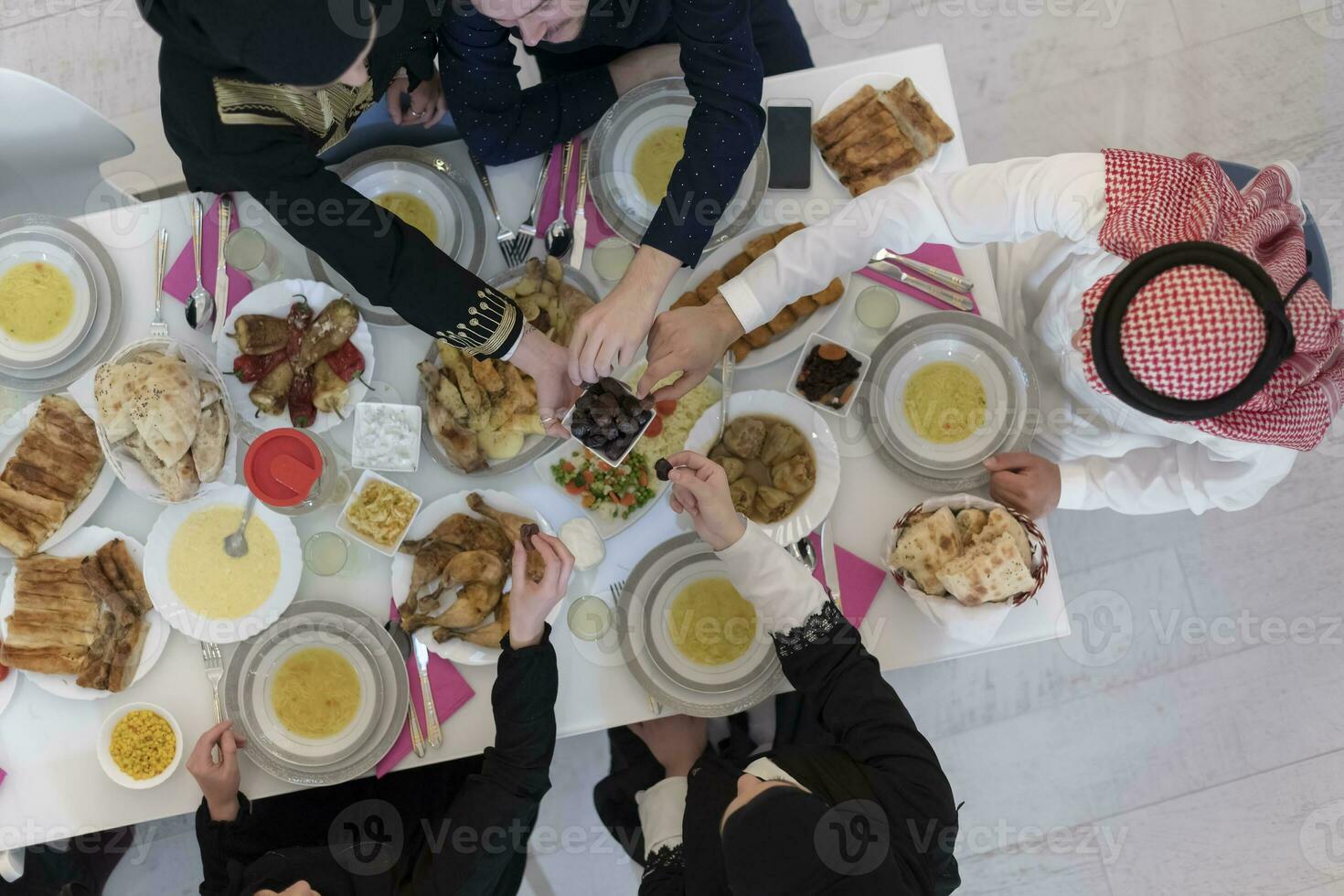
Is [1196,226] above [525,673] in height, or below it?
above

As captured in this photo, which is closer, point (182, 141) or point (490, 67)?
point (182, 141)

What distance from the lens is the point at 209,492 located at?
1.80 meters

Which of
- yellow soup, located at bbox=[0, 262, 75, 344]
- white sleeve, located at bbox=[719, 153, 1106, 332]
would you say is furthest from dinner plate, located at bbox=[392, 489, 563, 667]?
yellow soup, located at bbox=[0, 262, 75, 344]

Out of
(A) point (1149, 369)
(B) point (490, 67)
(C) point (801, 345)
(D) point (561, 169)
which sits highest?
(B) point (490, 67)

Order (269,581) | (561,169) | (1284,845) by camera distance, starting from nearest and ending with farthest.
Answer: (269,581) < (561,169) < (1284,845)

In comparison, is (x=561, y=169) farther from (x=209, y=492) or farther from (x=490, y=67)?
(x=209, y=492)

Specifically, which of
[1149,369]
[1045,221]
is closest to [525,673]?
[1149,369]

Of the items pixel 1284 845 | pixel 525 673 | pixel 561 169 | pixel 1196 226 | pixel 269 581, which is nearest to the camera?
pixel 1196 226

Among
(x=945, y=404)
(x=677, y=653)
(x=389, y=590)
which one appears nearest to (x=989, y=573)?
(x=945, y=404)

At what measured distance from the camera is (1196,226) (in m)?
1.45

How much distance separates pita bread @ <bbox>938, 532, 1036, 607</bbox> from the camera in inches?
63.3

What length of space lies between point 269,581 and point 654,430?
2.89ft

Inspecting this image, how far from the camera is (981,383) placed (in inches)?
72.5

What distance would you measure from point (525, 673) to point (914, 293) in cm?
117
